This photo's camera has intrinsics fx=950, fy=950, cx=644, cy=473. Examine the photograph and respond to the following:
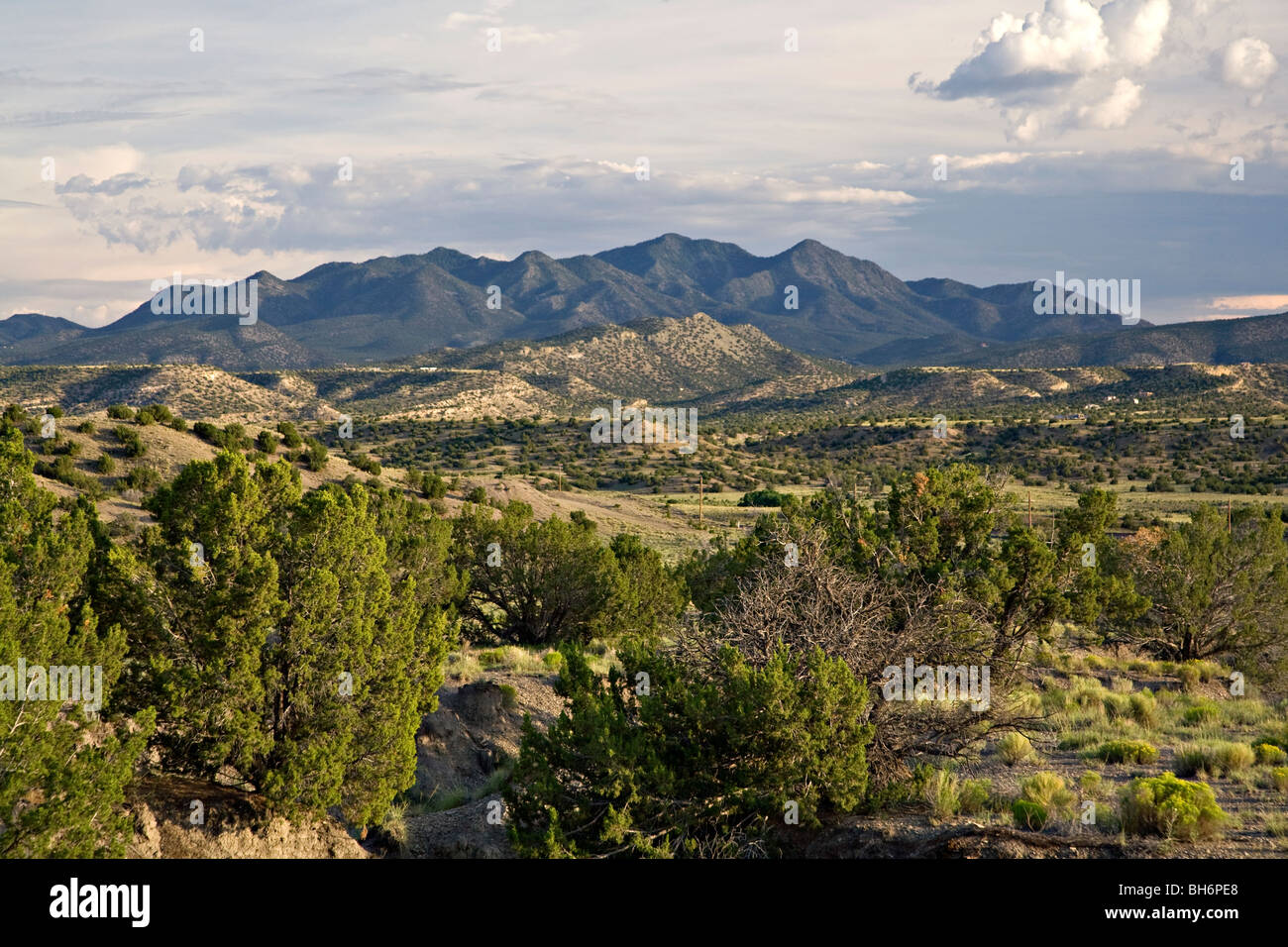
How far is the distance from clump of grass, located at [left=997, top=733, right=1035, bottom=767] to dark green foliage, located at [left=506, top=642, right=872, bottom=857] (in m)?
3.47

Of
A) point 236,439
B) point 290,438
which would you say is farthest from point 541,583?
point 290,438

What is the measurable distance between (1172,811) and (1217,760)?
330 centimetres

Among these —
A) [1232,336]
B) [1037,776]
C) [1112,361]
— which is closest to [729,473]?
[1037,776]

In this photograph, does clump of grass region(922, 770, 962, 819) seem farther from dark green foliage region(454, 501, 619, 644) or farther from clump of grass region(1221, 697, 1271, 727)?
dark green foliage region(454, 501, 619, 644)

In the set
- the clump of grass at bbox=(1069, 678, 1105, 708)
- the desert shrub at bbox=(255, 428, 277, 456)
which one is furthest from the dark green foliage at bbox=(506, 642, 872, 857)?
the desert shrub at bbox=(255, 428, 277, 456)

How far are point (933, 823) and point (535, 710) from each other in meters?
8.15

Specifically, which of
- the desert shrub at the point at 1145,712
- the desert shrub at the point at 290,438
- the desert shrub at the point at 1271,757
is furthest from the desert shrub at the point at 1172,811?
the desert shrub at the point at 290,438

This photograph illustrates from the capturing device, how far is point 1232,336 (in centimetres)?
15512

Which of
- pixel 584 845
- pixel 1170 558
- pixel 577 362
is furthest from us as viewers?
pixel 577 362

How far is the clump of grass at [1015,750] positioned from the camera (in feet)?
40.2

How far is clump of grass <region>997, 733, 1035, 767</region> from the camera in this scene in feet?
40.2

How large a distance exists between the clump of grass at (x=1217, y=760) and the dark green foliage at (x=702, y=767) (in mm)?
4577

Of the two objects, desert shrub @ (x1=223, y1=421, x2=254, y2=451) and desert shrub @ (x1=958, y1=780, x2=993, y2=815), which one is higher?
desert shrub @ (x1=223, y1=421, x2=254, y2=451)

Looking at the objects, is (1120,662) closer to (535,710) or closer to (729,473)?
(535,710)
